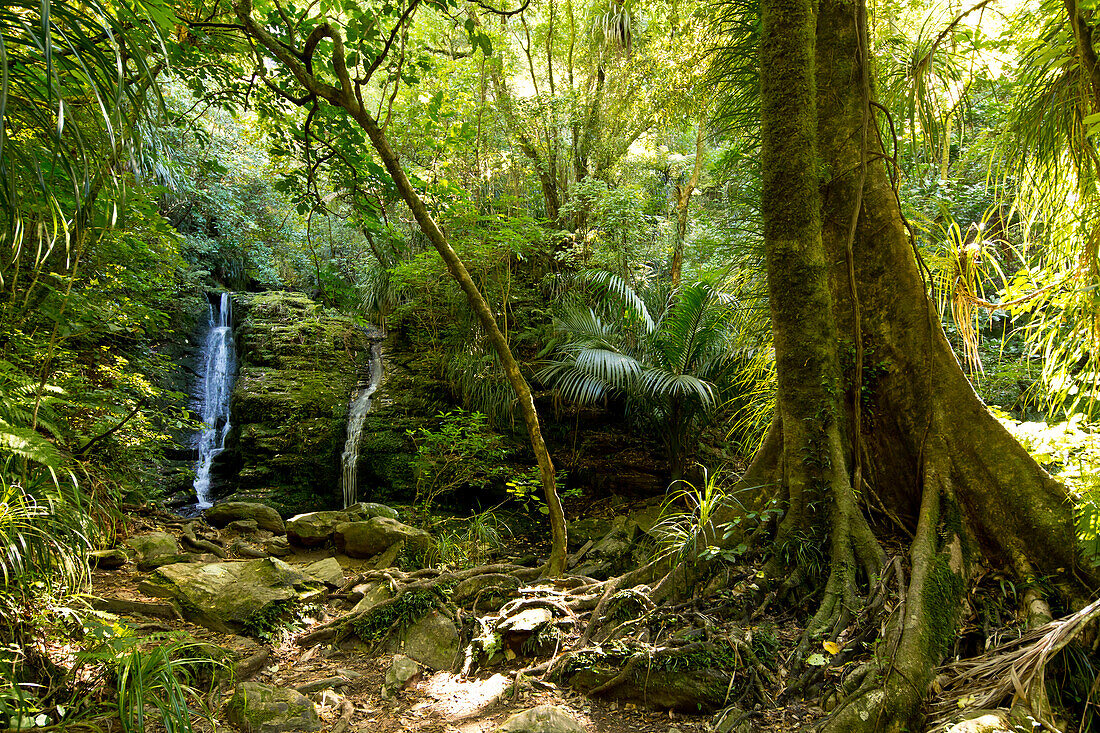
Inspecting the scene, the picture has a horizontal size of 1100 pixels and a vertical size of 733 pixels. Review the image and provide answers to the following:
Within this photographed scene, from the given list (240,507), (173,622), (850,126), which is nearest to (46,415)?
(173,622)

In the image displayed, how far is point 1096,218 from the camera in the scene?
8.34 feet

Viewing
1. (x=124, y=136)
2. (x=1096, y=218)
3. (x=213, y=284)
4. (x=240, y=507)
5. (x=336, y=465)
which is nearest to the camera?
(x=124, y=136)

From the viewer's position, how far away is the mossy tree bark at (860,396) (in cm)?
253

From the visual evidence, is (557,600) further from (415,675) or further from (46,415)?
(46,415)

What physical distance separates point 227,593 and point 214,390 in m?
7.46

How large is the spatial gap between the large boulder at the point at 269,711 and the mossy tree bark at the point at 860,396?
2308mm

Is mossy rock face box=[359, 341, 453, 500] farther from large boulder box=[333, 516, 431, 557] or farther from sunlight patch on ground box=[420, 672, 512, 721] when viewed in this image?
sunlight patch on ground box=[420, 672, 512, 721]

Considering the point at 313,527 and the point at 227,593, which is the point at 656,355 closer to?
the point at 313,527

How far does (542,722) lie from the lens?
2408 mm

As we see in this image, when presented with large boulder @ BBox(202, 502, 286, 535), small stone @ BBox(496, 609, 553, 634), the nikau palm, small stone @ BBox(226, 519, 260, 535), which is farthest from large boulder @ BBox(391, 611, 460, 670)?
the nikau palm

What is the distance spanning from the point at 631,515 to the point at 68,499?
542 cm

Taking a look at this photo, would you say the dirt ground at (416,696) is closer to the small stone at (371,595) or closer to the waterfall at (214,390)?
the small stone at (371,595)

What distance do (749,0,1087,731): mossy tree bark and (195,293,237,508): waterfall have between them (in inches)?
321

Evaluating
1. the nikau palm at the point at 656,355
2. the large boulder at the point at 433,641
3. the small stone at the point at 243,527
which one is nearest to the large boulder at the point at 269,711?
the large boulder at the point at 433,641
